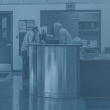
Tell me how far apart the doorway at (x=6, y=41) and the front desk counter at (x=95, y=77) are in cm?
504

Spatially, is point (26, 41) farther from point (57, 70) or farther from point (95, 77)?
point (95, 77)

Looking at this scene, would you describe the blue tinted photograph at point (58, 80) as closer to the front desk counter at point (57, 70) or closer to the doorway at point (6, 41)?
the front desk counter at point (57, 70)

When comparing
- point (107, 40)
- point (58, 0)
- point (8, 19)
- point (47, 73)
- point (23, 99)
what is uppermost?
point (58, 0)

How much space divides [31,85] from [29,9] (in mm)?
4432

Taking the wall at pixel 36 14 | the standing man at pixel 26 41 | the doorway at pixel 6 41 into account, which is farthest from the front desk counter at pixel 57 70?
the doorway at pixel 6 41

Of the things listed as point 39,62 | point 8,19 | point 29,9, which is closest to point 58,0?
point 29,9

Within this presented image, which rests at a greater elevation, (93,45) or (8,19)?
(8,19)

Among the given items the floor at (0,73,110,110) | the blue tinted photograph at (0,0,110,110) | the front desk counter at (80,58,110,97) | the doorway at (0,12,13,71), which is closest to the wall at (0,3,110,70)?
the doorway at (0,12,13,71)

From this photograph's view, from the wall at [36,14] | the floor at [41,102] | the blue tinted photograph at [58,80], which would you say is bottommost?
the floor at [41,102]

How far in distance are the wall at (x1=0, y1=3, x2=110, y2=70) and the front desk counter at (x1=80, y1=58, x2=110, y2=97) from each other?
4113 millimetres

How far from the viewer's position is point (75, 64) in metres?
5.61

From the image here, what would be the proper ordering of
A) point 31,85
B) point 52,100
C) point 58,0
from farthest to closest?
point 58,0
point 31,85
point 52,100

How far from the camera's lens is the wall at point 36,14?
9664 mm

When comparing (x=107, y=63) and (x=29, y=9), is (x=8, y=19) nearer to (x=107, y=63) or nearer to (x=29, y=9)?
(x=29, y=9)
